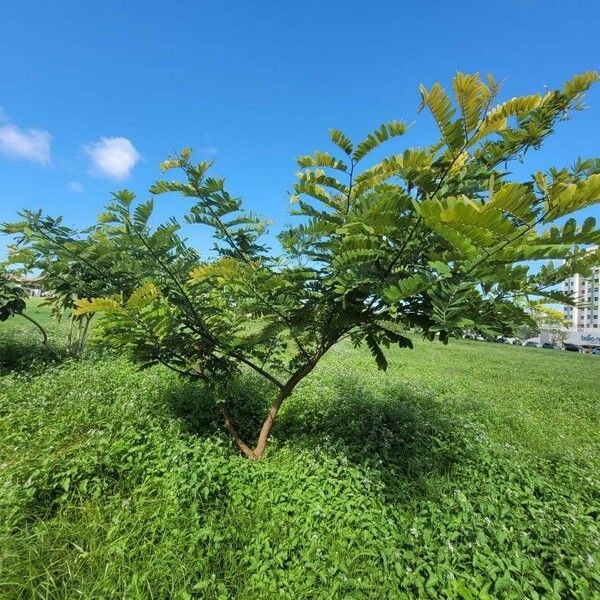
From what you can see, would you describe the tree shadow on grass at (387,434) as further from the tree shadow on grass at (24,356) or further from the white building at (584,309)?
the tree shadow on grass at (24,356)

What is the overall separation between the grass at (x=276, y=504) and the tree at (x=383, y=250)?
0.77 m

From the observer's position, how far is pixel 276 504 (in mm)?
2814

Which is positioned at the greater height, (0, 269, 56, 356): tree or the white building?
(0, 269, 56, 356): tree

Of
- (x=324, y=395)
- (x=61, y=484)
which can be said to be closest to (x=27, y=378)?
(x=61, y=484)

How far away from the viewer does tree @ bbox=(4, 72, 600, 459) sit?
4.29 feet

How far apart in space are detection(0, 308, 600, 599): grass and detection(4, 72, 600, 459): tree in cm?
77

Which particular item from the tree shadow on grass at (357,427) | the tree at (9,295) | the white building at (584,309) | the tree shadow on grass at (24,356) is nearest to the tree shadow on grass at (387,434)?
the tree shadow on grass at (357,427)

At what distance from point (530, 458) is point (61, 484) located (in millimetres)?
4518

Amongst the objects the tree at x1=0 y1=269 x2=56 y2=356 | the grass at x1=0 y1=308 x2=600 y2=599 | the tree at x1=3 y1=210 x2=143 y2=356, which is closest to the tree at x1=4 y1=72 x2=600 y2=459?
the tree at x1=3 y1=210 x2=143 y2=356

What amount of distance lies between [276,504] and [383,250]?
6.90 ft

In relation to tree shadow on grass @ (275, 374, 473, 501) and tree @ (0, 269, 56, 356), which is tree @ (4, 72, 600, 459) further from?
tree @ (0, 269, 56, 356)

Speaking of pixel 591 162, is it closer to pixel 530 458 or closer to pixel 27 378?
pixel 530 458

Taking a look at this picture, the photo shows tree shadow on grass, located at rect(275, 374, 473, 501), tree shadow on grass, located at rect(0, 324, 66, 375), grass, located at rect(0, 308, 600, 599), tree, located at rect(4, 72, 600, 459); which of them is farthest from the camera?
tree shadow on grass, located at rect(0, 324, 66, 375)

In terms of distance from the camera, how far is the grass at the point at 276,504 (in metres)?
2.28
